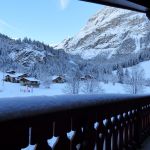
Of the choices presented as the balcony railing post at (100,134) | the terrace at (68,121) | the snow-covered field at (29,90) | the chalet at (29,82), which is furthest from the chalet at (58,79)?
the balcony railing post at (100,134)

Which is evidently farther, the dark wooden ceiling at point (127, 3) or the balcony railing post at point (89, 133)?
the dark wooden ceiling at point (127, 3)

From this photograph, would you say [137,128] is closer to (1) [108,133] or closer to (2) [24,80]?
(1) [108,133]

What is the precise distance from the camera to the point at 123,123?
3963mm

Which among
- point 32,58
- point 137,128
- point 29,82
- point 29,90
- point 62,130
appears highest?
point 32,58

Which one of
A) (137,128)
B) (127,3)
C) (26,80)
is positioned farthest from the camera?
(26,80)

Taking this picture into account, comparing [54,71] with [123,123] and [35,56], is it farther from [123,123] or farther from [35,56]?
[123,123]

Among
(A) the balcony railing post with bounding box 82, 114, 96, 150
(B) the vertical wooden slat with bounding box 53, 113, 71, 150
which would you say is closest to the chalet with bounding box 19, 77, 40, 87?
(A) the balcony railing post with bounding box 82, 114, 96, 150

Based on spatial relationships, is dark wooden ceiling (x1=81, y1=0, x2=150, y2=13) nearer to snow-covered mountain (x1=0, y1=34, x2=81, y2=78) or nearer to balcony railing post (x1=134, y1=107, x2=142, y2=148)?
balcony railing post (x1=134, y1=107, x2=142, y2=148)

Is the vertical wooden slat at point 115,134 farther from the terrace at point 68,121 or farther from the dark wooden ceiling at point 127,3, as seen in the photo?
the dark wooden ceiling at point 127,3

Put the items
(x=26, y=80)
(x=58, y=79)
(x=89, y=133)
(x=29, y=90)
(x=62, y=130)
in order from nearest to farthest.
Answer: (x=62, y=130), (x=89, y=133), (x=29, y=90), (x=26, y=80), (x=58, y=79)

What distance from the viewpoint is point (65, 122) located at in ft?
6.81

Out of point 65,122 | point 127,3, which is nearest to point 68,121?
point 65,122

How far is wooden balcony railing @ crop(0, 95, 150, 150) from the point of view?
1497mm

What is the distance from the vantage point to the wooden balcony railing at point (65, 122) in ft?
4.91
